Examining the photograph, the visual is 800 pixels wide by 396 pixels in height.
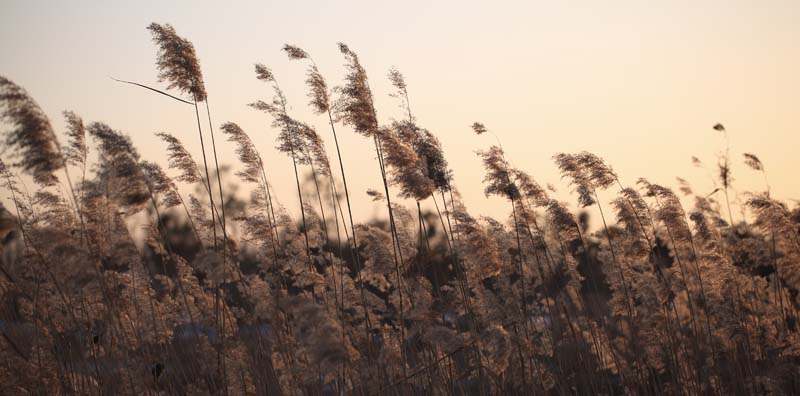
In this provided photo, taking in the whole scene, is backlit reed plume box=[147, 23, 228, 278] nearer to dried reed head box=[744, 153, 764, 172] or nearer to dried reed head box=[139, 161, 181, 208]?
dried reed head box=[139, 161, 181, 208]

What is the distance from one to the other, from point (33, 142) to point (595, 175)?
3901 mm

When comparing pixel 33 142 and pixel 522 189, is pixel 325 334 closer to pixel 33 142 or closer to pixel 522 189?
pixel 33 142

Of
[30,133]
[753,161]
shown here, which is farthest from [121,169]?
[753,161]

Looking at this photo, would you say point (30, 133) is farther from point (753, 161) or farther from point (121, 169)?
point (753, 161)

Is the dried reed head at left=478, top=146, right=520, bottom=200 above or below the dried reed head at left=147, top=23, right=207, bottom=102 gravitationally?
below

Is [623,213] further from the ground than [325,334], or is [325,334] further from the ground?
[623,213]

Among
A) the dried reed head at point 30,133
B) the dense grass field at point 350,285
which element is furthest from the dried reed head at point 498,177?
the dried reed head at point 30,133

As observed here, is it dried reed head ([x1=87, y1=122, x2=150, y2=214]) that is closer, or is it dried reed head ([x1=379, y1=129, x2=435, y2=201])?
dried reed head ([x1=87, y1=122, x2=150, y2=214])

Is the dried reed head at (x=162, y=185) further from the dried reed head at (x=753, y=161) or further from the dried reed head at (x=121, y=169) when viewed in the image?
the dried reed head at (x=753, y=161)

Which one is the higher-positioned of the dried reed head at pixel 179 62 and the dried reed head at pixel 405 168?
the dried reed head at pixel 179 62

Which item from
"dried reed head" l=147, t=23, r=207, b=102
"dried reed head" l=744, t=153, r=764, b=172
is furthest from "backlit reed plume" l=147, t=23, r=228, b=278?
"dried reed head" l=744, t=153, r=764, b=172

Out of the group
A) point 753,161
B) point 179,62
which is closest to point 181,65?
point 179,62

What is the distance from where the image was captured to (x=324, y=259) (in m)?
7.36

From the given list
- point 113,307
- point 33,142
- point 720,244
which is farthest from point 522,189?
point 33,142
